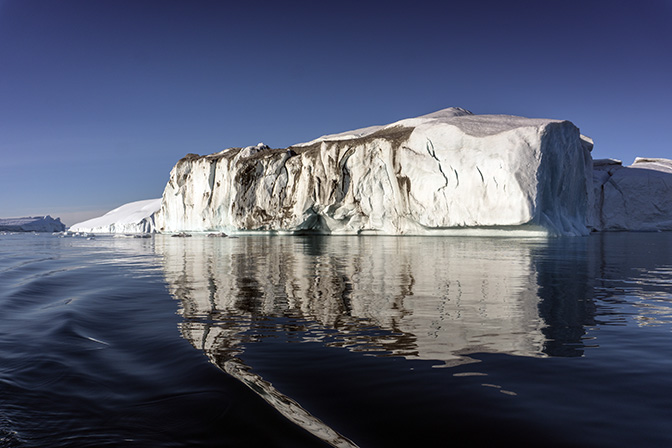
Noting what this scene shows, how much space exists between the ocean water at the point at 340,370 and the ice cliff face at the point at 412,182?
22.0 m

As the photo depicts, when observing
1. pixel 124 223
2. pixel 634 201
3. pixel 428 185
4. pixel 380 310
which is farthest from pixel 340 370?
pixel 124 223

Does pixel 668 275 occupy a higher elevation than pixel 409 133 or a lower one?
lower

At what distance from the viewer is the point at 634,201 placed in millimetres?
48531

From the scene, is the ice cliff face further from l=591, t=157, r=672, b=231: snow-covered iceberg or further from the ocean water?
the ocean water

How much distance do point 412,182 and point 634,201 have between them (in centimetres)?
3565

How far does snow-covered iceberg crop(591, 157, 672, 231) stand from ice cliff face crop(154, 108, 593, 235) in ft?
34.7

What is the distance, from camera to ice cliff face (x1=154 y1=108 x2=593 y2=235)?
84.6ft

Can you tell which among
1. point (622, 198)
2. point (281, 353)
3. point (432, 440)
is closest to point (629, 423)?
point (432, 440)

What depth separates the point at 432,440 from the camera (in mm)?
1800

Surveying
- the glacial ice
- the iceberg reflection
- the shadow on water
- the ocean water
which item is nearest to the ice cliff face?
the glacial ice

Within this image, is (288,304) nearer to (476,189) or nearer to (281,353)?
(281,353)

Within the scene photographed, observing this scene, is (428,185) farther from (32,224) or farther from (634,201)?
(32,224)

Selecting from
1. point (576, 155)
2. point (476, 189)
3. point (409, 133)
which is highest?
point (409, 133)

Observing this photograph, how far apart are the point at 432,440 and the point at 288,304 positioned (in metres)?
3.51
